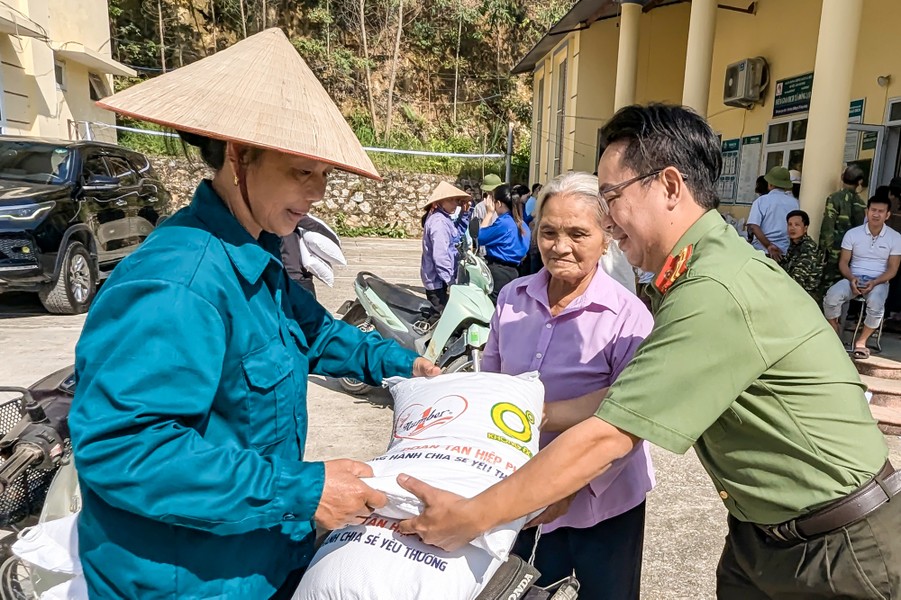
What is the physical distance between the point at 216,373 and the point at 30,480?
5.57 feet

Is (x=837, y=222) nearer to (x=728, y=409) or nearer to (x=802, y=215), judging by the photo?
(x=802, y=215)

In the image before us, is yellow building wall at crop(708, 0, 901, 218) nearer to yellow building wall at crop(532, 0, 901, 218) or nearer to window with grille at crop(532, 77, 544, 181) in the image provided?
yellow building wall at crop(532, 0, 901, 218)

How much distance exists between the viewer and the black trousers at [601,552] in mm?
1773

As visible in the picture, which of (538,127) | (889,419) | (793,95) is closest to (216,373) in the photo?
(889,419)

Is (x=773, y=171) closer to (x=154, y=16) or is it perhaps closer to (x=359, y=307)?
(x=359, y=307)

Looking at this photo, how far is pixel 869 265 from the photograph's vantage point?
538 centimetres

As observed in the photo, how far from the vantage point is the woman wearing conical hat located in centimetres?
97

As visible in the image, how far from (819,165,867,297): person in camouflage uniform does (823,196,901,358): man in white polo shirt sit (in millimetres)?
170

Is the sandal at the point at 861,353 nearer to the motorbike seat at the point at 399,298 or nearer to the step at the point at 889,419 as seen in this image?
the step at the point at 889,419

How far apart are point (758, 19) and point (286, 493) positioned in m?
10.0

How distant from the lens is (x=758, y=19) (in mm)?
8734

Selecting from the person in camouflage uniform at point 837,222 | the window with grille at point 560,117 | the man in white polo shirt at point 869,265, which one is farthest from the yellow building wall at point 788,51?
the window with grille at point 560,117

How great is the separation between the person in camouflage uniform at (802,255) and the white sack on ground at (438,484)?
4.99 meters

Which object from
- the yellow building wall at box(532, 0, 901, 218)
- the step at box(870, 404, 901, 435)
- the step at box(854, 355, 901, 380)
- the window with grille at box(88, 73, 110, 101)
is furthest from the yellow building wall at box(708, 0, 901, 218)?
the window with grille at box(88, 73, 110, 101)
